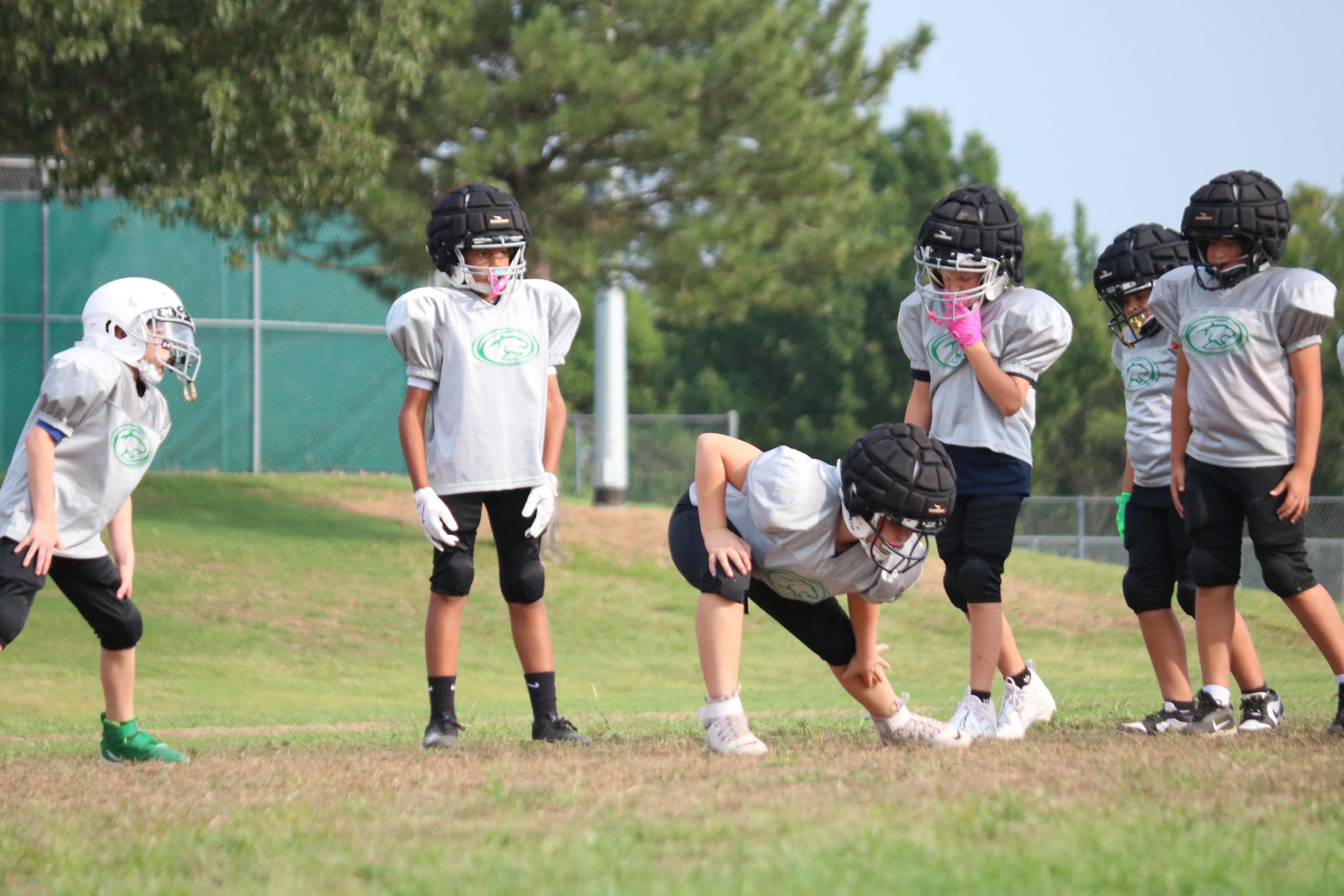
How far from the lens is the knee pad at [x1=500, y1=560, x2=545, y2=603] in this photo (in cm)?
604

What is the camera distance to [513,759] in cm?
517

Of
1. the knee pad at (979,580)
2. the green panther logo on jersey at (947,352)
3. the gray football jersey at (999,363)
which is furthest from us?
the green panther logo on jersey at (947,352)

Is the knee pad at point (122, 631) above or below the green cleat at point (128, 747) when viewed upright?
above

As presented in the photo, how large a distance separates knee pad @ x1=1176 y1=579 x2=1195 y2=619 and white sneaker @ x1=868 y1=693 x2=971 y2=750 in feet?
4.97

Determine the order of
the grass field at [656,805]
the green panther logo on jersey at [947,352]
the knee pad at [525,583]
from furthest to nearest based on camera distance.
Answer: the knee pad at [525,583]
the green panther logo on jersey at [947,352]
the grass field at [656,805]

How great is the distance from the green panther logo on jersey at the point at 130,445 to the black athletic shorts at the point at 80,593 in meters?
0.39

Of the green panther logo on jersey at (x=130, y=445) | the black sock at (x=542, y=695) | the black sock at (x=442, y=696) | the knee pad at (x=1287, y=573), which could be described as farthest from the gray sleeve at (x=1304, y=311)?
the green panther logo on jersey at (x=130, y=445)

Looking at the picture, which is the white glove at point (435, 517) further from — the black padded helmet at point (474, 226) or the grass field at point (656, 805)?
the black padded helmet at point (474, 226)

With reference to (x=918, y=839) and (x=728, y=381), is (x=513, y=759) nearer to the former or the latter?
(x=918, y=839)

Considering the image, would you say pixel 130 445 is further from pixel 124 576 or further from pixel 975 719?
pixel 975 719

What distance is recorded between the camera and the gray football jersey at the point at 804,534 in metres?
5.03

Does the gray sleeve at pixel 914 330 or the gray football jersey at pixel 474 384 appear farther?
the gray sleeve at pixel 914 330

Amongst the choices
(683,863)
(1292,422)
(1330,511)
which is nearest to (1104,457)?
(1330,511)

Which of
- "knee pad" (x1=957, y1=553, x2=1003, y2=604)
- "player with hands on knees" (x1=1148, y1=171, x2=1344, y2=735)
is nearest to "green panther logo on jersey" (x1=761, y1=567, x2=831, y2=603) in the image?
"knee pad" (x1=957, y1=553, x2=1003, y2=604)
